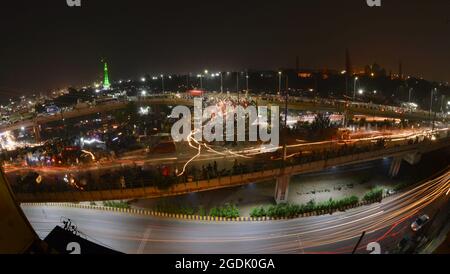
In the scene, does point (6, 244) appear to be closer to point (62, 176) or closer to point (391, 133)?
point (62, 176)

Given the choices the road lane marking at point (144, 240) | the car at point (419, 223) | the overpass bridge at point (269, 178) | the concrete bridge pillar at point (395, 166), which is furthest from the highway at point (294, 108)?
the road lane marking at point (144, 240)

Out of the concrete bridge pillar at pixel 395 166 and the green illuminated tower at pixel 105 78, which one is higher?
the green illuminated tower at pixel 105 78

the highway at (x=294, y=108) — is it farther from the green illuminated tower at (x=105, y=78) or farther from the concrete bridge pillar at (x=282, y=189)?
the green illuminated tower at (x=105, y=78)

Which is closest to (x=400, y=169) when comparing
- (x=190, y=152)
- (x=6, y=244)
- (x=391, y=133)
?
(x=391, y=133)

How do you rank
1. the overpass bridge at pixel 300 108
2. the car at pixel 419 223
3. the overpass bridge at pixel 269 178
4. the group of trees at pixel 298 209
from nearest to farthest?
1. the car at pixel 419 223
2. the overpass bridge at pixel 269 178
3. the group of trees at pixel 298 209
4. the overpass bridge at pixel 300 108

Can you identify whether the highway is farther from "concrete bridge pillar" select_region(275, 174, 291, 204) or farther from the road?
"concrete bridge pillar" select_region(275, 174, 291, 204)

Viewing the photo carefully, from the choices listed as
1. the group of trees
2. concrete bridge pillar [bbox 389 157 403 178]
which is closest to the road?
the group of trees

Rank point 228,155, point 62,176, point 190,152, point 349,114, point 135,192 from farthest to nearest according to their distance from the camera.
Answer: point 349,114, point 190,152, point 228,155, point 62,176, point 135,192
